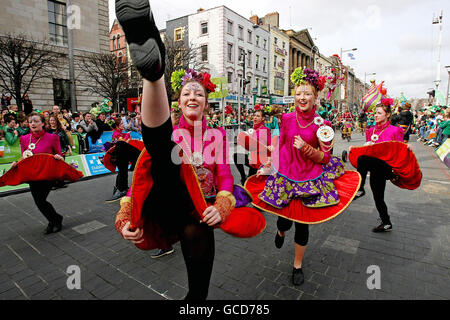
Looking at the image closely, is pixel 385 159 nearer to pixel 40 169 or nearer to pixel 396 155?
pixel 396 155

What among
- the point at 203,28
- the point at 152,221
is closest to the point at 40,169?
the point at 152,221

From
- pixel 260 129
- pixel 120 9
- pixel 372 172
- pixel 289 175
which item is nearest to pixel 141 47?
pixel 120 9

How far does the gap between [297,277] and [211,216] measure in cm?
193

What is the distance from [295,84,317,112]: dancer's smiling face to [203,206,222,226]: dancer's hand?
191 cm

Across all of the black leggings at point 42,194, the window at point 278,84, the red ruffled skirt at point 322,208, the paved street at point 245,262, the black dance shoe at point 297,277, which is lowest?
the paved street at point 245,262

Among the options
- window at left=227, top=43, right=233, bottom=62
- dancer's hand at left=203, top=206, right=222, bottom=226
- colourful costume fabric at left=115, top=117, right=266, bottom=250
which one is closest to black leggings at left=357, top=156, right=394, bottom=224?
colourful costume fabric at left=115, top=117, right=266, bottom=250

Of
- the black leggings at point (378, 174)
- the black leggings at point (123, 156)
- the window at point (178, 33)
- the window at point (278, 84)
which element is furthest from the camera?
the window at point (278, 84)

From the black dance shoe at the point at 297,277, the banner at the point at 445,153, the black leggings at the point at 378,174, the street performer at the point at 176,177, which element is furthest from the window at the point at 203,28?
the black dance shoe at the point at 297,277

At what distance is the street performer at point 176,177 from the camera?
3.20 feet

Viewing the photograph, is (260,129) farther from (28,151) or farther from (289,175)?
(28,151)

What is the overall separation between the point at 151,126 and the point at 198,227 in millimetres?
706

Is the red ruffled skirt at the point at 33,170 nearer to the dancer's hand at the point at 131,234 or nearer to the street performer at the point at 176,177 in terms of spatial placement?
the street performer at the point at 176,177

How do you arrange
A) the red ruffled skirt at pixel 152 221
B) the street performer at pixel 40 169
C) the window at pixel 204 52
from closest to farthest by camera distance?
1. the red ruffled skirt at pixel 152 221
2. the street performer at pixel 40 169
3. the window at pixel 204 52

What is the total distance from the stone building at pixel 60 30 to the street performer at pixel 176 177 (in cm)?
1640
